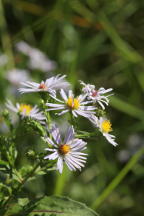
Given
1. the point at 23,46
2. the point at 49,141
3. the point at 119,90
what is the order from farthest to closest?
1. the point at 119,90
2. the point at 23,46
3. the point at 49,141

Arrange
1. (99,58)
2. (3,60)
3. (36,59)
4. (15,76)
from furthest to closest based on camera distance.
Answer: (99,58) → (36,59) → (3,60) → (15,76)

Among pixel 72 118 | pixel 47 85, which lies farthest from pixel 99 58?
pixel 72 118

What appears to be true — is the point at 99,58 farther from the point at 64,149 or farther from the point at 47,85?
the point at 64,149

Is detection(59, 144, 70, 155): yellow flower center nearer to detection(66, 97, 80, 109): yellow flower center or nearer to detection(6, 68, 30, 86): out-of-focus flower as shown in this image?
detection(66, 97, 80, 109): yellow flower center

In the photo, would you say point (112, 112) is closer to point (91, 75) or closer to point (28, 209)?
point (91, 75)

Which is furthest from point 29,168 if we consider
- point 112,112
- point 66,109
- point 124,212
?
point 112,112

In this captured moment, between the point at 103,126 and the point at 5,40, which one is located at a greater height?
the point at 5,40
